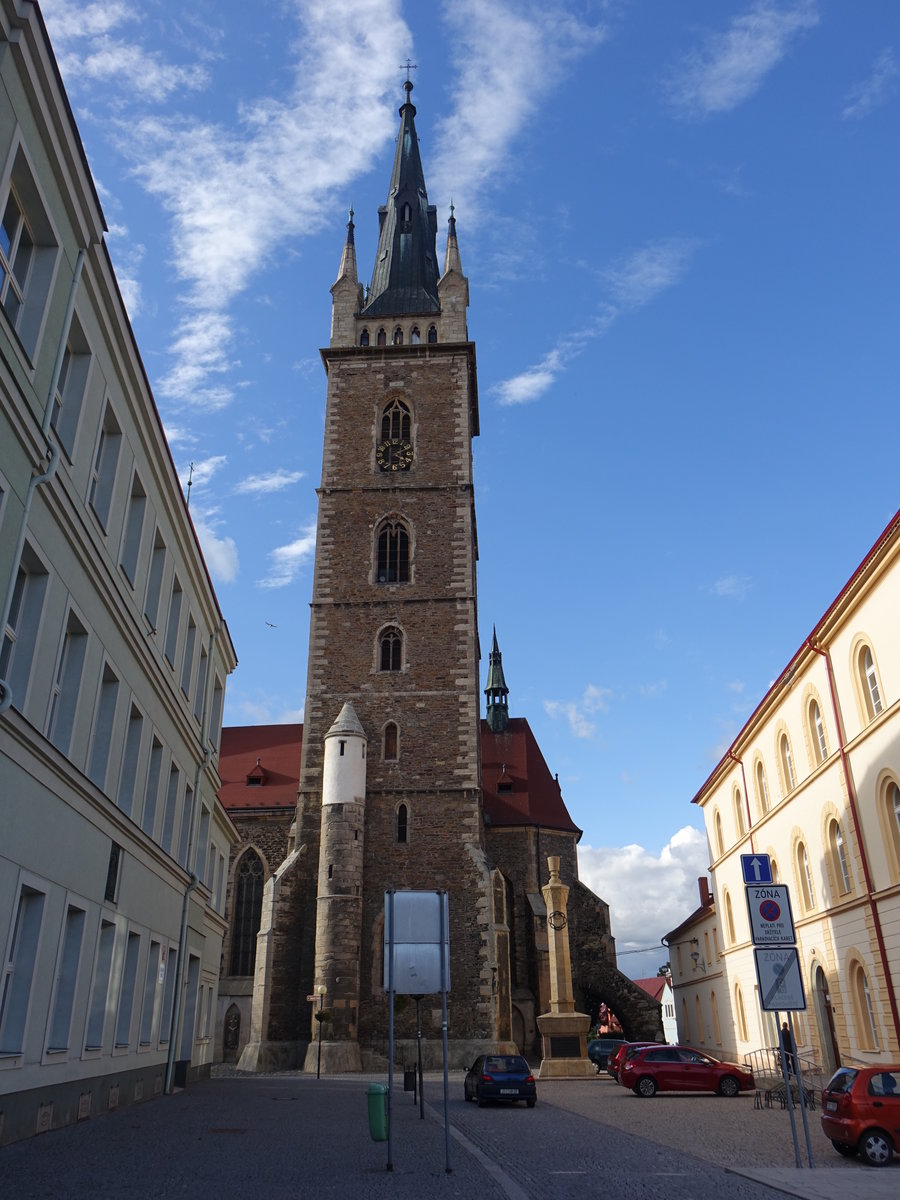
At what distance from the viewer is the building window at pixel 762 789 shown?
2885 cm

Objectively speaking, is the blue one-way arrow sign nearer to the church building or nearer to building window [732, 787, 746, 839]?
Result: building window [732, 787, 746, 839]

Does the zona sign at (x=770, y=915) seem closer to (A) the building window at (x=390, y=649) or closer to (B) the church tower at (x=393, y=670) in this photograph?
(B) the church tower at (x=393, y=670)

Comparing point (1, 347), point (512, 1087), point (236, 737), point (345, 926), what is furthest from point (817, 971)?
point (236, 737)

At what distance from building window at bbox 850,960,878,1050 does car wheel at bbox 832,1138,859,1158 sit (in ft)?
27.4

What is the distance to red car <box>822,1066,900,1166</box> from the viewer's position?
39.2 feet

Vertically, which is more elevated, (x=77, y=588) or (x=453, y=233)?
(x=453, y=233)

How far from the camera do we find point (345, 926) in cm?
3194

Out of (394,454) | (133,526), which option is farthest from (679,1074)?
(394,454)

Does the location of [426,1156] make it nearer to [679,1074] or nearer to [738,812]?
[679,1074]

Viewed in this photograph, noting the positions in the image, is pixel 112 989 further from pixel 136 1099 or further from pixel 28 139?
pixel 28 139

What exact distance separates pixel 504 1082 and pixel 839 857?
8806mm

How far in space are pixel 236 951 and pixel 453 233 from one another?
35122mm

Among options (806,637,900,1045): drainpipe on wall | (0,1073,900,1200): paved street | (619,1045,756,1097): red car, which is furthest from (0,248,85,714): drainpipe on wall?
(619,1045,756,1097): red car

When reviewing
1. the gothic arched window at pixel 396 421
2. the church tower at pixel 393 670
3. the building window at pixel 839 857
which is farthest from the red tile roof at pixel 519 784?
the building window at pixel 839 857
